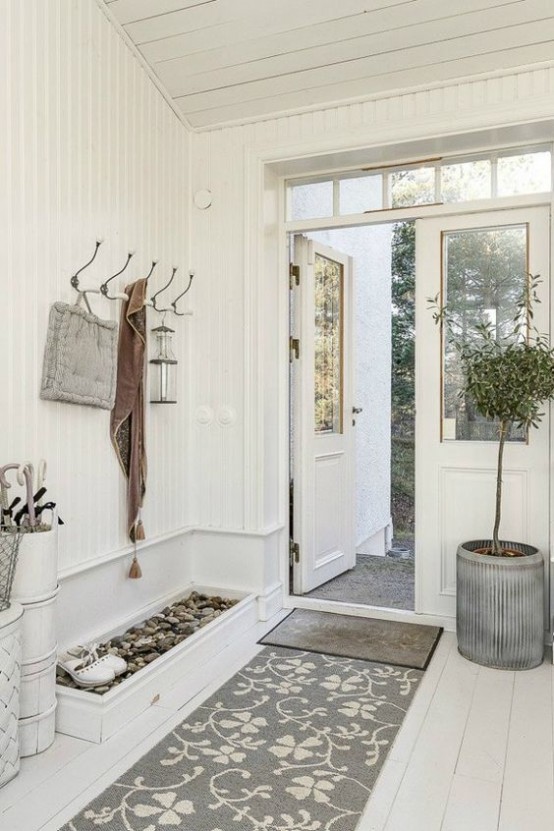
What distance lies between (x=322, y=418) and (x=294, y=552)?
86 cm

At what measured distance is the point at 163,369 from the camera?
3.09 metres

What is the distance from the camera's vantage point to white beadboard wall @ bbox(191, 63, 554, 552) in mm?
3168

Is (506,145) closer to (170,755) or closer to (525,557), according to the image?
(525,557)

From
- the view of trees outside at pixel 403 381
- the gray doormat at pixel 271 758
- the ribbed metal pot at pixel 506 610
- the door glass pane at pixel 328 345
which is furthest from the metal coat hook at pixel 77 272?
the view of trees outside at pixel 403 381

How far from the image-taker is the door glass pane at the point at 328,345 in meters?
3.94

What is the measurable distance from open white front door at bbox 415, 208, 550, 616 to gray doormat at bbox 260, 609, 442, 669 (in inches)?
9.5

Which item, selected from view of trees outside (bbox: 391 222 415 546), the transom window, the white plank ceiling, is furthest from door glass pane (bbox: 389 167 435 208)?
view of trees outside (bbox: 391 222 415 546)

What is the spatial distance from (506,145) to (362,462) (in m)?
2.59

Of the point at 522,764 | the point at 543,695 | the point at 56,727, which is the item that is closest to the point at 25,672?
the point at 56,727

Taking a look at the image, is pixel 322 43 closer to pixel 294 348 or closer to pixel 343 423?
pixel 294 348

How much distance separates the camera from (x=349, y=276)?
13.8 ft

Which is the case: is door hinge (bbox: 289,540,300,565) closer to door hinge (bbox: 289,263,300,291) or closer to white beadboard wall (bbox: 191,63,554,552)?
white beadboard wall (bbox: 191,63,554,552)

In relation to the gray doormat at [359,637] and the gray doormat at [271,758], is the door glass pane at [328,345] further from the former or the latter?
the gray doormat at [271,758]

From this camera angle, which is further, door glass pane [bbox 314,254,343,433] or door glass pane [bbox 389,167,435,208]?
door glass pane [bbox 314,254,343,433]
